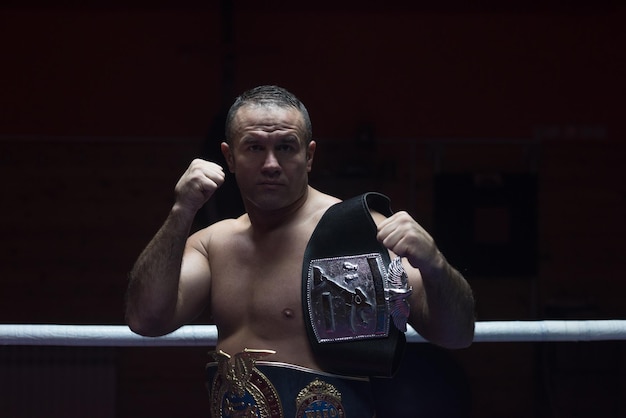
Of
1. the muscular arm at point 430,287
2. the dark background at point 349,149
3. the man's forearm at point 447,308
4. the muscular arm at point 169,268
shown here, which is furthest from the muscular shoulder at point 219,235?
the dark background at point 349,149

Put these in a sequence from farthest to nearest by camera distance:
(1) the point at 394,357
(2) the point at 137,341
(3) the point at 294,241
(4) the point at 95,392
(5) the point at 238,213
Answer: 1. (4) the point at 95,392
2. (5) the point at 238,213
3. (2) the point at 137,341
4. (3) the point at 294,241
5. (1) the point at 394,357

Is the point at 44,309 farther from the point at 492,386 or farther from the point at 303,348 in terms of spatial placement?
the point at 303,348

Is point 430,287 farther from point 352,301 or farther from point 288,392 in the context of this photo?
point 288,392

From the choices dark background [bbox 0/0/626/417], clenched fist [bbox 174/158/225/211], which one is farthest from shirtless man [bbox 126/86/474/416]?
dark background [bbox 0/0/626/417]

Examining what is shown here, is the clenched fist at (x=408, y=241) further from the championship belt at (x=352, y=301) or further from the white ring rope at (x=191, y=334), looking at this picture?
the white ring rope at (x=191, y=334)

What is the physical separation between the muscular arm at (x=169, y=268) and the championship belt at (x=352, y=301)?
9.5 inches

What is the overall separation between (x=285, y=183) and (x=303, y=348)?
1.03ft

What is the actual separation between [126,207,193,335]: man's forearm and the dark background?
2951 millimetres

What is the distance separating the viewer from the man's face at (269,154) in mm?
1735

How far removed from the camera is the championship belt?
1.70 m

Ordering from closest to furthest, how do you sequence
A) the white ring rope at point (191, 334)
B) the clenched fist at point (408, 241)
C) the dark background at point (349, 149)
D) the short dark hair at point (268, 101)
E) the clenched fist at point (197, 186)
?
the clenched fist at point (408, 241), the clenched fist at point (197, 186), the short dark hair at point (268, 101), the white ring rope at point (191, 334), the dark background at point (349, 149)

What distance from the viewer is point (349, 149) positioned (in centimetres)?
480

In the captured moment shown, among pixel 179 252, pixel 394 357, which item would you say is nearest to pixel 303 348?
pixel 394 357

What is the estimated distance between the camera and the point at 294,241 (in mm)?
1818
